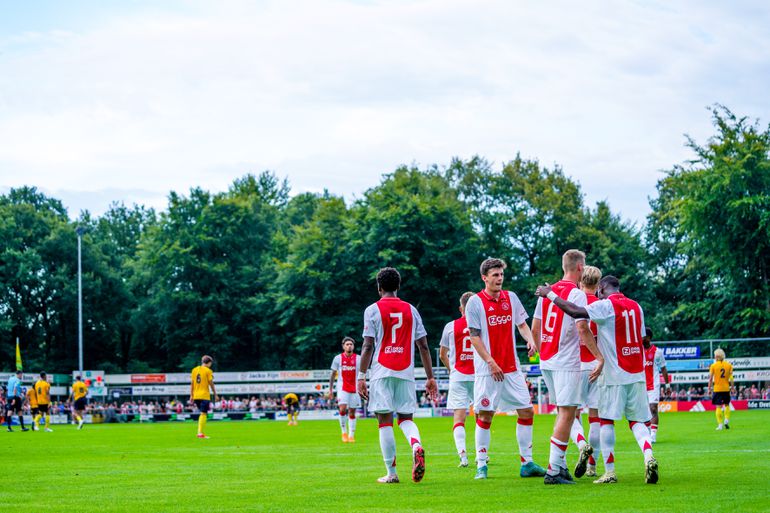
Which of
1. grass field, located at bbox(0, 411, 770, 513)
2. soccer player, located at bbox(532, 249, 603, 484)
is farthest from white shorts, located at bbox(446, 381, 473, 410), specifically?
soccer player, located at bbox(532, 249, 603, 484)

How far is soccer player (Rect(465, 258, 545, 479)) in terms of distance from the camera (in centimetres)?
1176

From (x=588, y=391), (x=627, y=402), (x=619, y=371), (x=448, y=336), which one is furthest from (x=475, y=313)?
(x=448, y=336)

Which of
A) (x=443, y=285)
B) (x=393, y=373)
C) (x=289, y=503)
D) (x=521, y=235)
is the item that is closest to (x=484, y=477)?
(x=393, y=373)

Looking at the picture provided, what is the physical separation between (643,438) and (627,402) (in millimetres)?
434

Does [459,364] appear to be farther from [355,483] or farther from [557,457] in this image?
[557,457]

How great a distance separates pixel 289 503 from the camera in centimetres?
981

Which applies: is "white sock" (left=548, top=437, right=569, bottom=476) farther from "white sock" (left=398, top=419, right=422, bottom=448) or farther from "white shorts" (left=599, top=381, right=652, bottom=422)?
"white sock" (left=398, top=419, right=422, bottom=448)

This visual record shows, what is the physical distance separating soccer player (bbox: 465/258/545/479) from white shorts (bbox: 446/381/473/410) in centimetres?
299

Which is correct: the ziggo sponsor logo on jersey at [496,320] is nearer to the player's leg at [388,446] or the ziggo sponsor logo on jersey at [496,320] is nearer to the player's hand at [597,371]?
the player's hand at [597,371]

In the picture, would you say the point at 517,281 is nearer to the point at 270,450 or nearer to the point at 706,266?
the point at 706,266

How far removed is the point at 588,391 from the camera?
1152 centimetres

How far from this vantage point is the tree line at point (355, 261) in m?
62.9

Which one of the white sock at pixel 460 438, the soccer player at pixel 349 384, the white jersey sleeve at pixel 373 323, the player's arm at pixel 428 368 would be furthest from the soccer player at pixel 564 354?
the soccer player at pixel 349 384

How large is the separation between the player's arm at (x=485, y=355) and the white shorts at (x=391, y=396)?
0.89 m
